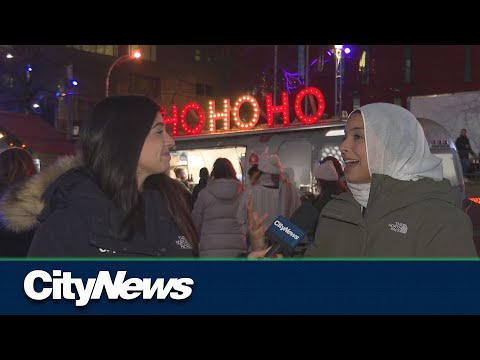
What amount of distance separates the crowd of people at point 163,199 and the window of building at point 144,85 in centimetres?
3268

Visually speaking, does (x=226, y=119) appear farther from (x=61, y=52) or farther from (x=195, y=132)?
(x=61, y=52)

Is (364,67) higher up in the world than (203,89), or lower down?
lower down

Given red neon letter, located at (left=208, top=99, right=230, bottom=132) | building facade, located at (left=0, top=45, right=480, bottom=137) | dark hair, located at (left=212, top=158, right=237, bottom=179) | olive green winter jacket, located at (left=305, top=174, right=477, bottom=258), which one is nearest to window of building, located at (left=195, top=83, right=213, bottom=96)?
building facade, located at (left=0, top=45, right=480, bottom=137)

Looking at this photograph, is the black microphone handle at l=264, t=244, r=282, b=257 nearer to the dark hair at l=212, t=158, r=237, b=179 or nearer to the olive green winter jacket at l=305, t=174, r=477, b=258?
the olive green winter jacket at l=305, t=174, r=477, b=258

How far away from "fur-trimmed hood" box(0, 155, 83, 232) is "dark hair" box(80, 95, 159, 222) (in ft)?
0.49

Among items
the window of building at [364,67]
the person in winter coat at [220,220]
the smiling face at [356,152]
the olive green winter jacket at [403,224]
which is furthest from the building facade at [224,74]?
the olive green winter jacket at [403,224]

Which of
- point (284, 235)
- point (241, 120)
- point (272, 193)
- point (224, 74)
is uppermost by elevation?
point (224, 74)

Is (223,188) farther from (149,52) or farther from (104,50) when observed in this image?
(149,52)

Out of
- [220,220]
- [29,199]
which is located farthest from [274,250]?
[220,220]

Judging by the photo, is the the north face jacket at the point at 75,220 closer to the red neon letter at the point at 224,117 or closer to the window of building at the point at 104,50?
the red neon letter at the point at 224,117

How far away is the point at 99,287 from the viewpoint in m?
2.12

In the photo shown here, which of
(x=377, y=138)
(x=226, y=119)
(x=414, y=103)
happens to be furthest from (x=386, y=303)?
(x=414, y=103)

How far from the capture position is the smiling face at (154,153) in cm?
246

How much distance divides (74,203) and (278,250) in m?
0.98
